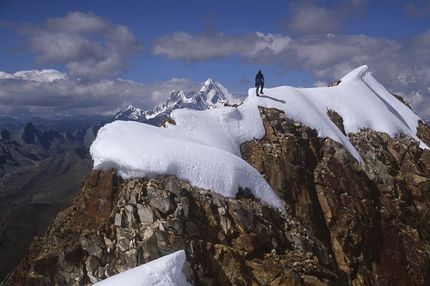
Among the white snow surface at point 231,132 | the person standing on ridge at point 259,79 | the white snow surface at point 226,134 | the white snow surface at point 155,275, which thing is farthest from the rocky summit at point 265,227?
the person standing on ridge at point 259,79

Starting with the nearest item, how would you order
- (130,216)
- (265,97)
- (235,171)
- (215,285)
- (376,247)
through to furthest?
(215,285)
(130,216)
(235,171)
(376,247)
(265,97)

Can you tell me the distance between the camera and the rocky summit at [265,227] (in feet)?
74.0

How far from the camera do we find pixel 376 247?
32531 millimetres

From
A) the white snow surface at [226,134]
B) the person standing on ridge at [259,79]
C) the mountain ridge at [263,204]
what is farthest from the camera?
the person standing on ridge at [259,79]

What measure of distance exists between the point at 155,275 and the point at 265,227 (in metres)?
11.6

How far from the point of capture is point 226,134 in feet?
121

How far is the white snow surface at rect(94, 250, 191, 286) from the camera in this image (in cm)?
1658

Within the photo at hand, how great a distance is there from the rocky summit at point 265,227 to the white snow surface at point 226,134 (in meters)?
1.31

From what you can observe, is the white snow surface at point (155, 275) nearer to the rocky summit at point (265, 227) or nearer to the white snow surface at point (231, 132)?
the rocky summit at point (265, 227)

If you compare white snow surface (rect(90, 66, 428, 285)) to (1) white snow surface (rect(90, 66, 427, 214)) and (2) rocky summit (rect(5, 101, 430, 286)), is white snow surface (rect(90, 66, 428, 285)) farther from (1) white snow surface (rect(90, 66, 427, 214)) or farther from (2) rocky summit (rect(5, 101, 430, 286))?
(2) rocky summit (rect(5, 101, 430, 286))

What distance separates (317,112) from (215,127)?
51.9 feet

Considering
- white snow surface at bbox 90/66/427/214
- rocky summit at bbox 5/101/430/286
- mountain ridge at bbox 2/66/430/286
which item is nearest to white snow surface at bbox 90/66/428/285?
white snow surface at bbox 90/66/427/214

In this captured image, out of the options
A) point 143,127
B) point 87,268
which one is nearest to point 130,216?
point 87,268

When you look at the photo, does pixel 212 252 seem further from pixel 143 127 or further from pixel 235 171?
pixel 143 127
